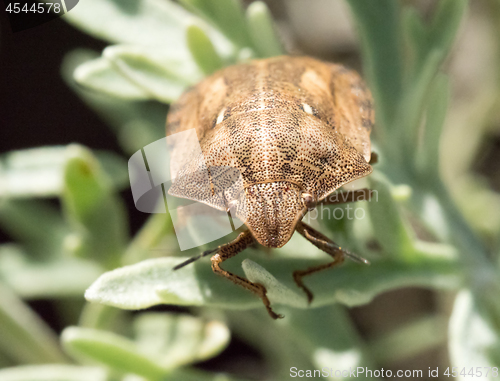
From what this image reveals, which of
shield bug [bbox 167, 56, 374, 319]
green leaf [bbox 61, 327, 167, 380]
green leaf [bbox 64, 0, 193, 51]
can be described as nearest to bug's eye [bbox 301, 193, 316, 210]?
Result: shield bug [bbox 167, 56, 374, 319]

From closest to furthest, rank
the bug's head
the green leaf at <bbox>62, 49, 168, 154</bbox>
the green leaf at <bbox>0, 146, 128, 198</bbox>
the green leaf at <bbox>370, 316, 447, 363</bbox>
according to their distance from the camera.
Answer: the bug's head
the green leaf at <bbox>0, 146, 128, 198</bbox>
the green leaf at <bbox>370, 316, 447, 363</bbox>
the green leaf at <bbox>62, 49, 168, 154</bbox>

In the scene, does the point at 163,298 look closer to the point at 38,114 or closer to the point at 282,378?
the point at 282,378

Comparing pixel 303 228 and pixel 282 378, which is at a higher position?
pixel 303 228

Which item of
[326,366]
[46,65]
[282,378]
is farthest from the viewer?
[46,65]

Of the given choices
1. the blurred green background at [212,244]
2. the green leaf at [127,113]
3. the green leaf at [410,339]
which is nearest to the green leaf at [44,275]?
the blurred green background at [212,244]

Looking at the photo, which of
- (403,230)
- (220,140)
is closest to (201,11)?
(220,140)

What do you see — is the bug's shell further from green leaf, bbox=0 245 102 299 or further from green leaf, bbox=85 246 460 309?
green leaf, bbox=0 245 102 299

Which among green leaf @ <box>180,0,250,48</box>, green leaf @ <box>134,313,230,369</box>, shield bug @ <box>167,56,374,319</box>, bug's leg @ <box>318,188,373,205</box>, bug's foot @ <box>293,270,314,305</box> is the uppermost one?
green leaf @ <box>180,0,250,48</box>
